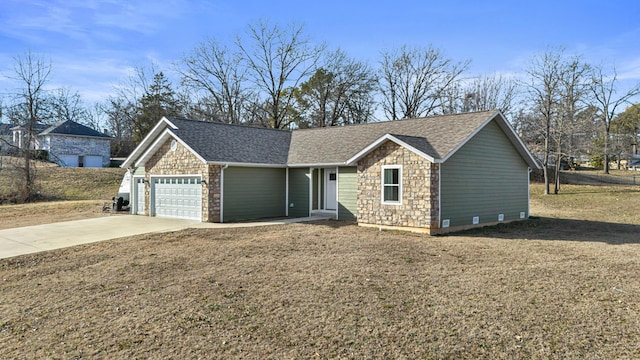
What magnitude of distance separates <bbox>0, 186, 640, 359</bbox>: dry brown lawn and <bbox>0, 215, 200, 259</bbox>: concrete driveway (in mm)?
1178

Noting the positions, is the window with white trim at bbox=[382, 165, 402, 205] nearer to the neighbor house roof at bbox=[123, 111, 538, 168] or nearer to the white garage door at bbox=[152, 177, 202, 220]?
the neighbor house roof at bbox=[123, 111, 538, 168]

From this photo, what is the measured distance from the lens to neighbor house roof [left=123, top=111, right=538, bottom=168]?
13801mm

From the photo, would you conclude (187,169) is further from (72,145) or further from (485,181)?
(72,145)

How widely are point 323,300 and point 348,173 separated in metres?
9.59

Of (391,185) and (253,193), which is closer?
(391,185)

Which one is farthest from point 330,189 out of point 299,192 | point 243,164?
point 243,164

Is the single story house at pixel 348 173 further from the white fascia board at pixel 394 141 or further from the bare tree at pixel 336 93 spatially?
the bare tree at pixel 336 93

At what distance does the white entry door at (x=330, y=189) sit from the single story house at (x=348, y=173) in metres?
0.05

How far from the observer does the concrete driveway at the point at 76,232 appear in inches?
437

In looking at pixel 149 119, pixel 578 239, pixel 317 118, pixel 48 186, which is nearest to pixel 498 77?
pixel 317 118

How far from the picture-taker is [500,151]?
15.8m

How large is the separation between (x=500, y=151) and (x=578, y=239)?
451cm

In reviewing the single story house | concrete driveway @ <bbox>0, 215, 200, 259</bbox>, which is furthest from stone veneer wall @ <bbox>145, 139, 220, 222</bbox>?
concrete driveway @ <bbox>0, 215, 200, 259</bbox>

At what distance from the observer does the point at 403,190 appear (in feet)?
43.8
